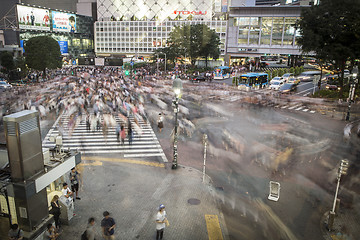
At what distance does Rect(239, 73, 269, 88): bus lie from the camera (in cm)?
4778

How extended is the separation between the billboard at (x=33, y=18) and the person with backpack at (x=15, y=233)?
9062cm

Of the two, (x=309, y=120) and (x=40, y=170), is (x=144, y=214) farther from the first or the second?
(x=309, y=120)

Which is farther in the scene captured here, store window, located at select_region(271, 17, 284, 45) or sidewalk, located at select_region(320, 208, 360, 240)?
store window, located at select_region(271, 17, 284, 45)

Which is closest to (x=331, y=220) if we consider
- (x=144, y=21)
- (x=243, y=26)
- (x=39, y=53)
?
(x=39, y=53)

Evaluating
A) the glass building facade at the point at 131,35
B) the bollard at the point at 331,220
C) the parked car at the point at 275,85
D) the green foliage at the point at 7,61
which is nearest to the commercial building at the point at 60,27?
the glass building facade at the point at 131,35

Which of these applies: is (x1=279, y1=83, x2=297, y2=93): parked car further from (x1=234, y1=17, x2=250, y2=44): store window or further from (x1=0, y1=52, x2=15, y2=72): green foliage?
(x1=0, y1=52, x2=15, y2=72): green foliage

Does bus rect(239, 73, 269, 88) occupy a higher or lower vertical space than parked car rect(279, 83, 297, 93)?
higher

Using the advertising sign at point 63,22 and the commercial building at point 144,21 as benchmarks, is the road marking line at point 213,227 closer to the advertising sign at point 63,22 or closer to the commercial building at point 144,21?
the commercial building at point 144,21

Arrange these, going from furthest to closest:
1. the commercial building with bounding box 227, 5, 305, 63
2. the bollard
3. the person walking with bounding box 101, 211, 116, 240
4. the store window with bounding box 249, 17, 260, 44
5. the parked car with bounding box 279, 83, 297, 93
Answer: the store window with bounding box 249, 17, 260, 44, the commercial building with bounding box 227, 5, 305, 63, the parked car with bounding box 279, 83, 297, 93, the bollard, the person walking with bounding box 101, 211, 116, 240

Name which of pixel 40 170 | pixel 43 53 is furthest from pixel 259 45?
pixel 40 170

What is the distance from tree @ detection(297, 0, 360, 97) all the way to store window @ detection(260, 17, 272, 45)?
47126mm

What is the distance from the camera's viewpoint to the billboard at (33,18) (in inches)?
3219

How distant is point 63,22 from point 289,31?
264ft

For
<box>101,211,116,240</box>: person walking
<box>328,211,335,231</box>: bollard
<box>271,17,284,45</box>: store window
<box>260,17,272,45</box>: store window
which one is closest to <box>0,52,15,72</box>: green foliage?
<box>101,211,116,240</box>: person walking
